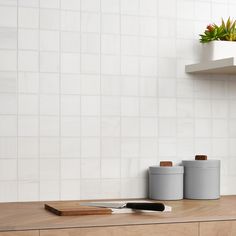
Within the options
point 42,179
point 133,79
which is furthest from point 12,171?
point 133,79

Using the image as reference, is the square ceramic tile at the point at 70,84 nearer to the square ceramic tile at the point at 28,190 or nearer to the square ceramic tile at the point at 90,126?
the square ceramic tile at the point at 90,126

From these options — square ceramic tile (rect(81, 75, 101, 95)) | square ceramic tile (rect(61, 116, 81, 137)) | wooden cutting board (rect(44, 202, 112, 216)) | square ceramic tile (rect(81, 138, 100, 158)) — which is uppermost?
square ceramic tile (rect(81, 75, 101, 95))

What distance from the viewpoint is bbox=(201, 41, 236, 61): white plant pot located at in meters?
2.39

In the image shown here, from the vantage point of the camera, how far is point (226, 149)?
256 centimetres

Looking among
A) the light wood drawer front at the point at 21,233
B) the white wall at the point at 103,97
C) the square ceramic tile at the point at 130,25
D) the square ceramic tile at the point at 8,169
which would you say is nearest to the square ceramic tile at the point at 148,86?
the white wall at the point at 103,97

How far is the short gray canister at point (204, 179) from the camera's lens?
2355mm

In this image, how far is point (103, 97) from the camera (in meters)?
2.38

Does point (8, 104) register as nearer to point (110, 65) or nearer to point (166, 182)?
point (110, 65)

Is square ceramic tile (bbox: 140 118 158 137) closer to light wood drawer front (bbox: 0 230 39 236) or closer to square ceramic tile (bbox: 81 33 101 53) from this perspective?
square ceramic tile (bbox: 81 33 101 53)

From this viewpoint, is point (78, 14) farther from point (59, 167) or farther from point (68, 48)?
point (59, 167)

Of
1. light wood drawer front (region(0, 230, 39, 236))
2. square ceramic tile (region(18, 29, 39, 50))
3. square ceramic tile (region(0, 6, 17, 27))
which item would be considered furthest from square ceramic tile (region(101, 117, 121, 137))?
light wood drawer front (region(0, 230, 39, 236))

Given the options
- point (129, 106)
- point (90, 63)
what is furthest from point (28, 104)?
point (129, 106)

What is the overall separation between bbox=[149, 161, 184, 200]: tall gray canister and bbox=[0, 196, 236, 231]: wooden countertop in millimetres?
143

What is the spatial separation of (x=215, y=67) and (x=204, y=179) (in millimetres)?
484
